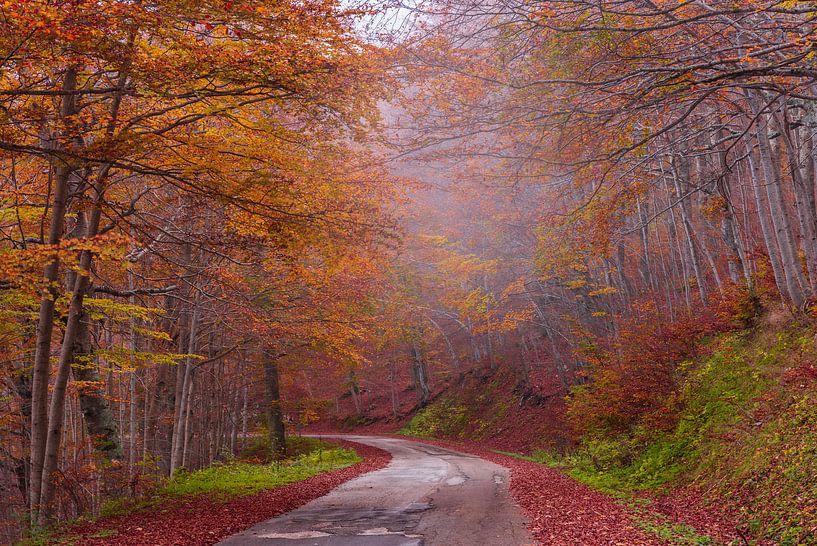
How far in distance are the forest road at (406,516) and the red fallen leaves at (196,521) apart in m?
0.35

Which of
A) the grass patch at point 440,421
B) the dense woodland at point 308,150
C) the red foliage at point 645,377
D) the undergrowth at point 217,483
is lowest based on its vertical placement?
the grass patch at point 440,421

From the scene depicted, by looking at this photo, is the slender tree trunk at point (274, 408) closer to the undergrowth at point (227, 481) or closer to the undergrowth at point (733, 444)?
the undergrowth at point (227, 481)

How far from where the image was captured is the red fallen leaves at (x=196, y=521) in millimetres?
7820

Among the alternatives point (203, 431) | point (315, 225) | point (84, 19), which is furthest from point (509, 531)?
point (203, 431)

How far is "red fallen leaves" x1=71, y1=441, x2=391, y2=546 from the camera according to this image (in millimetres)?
7820

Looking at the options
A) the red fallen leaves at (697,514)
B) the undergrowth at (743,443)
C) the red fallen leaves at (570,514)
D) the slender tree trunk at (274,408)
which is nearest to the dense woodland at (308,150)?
the undergrowth at (743,443)

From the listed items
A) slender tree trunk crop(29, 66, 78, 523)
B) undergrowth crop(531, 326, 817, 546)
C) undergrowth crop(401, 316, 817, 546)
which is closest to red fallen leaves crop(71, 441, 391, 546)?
slender tree trunk crop(29, 66, 78, 523)

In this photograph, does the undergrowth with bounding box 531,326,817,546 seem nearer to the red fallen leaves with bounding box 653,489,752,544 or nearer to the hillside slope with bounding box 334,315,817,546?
the hillside slope with bounding box 334,315,817,546

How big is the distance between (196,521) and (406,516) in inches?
124

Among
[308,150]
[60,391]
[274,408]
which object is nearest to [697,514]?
[308,150]

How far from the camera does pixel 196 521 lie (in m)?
9.05

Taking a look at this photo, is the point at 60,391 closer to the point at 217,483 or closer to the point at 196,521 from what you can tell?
the point at 196,521

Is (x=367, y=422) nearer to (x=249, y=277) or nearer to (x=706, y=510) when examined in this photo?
(x=249, y=277)

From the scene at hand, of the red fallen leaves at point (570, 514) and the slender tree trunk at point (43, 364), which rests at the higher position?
the slender tree trunk at point (43, 364)
